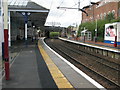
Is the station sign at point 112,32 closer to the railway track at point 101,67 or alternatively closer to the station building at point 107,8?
the railway track at point 101,67

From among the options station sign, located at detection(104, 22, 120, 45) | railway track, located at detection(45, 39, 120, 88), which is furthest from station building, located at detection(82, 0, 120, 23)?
railway track, located at detection(45, 39, 120, 88)

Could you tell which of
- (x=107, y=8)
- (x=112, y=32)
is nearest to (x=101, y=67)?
(x=112, y=32)

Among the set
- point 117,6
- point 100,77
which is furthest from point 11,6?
point 117,6

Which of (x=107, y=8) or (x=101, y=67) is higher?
(x=107, y=8)

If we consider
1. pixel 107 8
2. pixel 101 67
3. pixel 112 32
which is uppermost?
pixel 107 8

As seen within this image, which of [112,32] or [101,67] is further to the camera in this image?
[112,32]

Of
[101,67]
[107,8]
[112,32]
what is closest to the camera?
[101,67]

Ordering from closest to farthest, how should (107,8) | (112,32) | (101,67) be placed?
(101,67) → (112,32) → (107,8)

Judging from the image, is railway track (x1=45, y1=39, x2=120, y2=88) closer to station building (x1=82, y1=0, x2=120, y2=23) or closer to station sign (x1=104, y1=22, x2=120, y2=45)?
station sign (x1=104, y1=22, x2=120, y2=45)

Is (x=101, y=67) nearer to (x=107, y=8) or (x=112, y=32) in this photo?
(x=112, y=32)

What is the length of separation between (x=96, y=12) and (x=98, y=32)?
25963 millimetres

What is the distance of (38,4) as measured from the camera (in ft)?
81.7

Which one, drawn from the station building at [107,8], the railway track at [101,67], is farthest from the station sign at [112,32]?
the station building at [107,8]

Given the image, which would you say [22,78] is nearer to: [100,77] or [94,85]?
[94,85]
